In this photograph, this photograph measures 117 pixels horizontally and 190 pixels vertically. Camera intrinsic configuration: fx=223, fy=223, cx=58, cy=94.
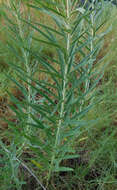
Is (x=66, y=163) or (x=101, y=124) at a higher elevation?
(x=101, y=124)

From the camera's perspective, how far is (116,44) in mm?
1715

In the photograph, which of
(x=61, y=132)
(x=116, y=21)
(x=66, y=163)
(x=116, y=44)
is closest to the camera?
(x=61, y=132)

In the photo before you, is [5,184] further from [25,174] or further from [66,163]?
[66,163]

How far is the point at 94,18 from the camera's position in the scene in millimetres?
734

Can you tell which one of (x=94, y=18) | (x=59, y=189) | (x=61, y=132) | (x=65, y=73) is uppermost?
(x=94, y=18)

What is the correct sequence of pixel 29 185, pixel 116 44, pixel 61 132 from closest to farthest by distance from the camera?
pixel 61 132 < pixel 29 185 < pixel 116 44

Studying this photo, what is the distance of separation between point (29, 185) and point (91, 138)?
15.4 inches

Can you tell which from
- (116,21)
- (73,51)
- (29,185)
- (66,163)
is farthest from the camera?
(116,21)

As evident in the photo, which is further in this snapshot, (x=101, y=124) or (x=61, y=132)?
(x=101, y=124)

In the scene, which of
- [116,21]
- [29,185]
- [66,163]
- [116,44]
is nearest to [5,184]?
[29,185]

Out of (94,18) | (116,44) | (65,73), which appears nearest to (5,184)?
(65,73)

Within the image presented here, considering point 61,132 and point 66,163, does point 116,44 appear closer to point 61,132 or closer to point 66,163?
point 66,163

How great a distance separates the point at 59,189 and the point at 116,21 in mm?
1584

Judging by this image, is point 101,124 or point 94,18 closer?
point 94,18
